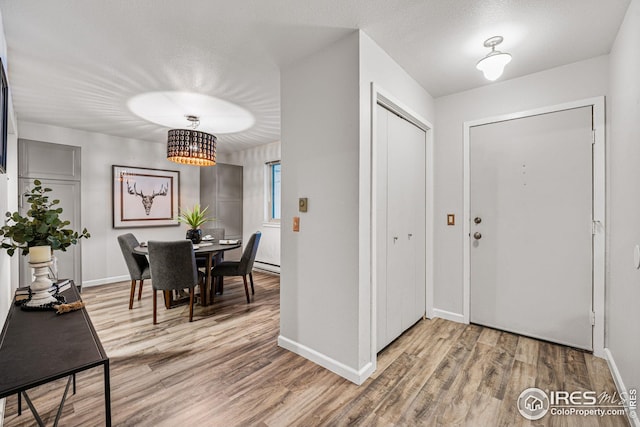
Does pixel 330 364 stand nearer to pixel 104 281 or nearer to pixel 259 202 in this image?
pixel 259 202

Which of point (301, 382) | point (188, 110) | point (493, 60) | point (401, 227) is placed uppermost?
point (188, 110)

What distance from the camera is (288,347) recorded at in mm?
2461

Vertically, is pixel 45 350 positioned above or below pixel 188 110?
below

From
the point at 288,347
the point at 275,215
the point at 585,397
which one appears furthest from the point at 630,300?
the point at 275,215

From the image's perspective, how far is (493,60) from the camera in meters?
2.12

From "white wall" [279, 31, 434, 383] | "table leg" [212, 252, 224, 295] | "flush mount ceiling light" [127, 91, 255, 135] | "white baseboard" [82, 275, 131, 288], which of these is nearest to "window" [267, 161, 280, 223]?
"flush mount ceiling light" [127, 91, 255, 135]

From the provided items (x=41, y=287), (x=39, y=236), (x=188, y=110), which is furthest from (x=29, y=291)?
(x=188, y=110)

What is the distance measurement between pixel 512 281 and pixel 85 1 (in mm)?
3767

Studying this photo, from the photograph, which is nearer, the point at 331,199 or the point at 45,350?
the point at 45,350

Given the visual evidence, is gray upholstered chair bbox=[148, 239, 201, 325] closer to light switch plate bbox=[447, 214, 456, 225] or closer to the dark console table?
the dark console table

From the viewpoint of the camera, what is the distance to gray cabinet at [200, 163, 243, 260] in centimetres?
544

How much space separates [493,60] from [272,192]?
4.03 m

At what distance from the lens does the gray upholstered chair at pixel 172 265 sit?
9.60 ft

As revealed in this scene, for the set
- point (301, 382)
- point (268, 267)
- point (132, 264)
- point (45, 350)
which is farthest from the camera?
point (268, 267)
